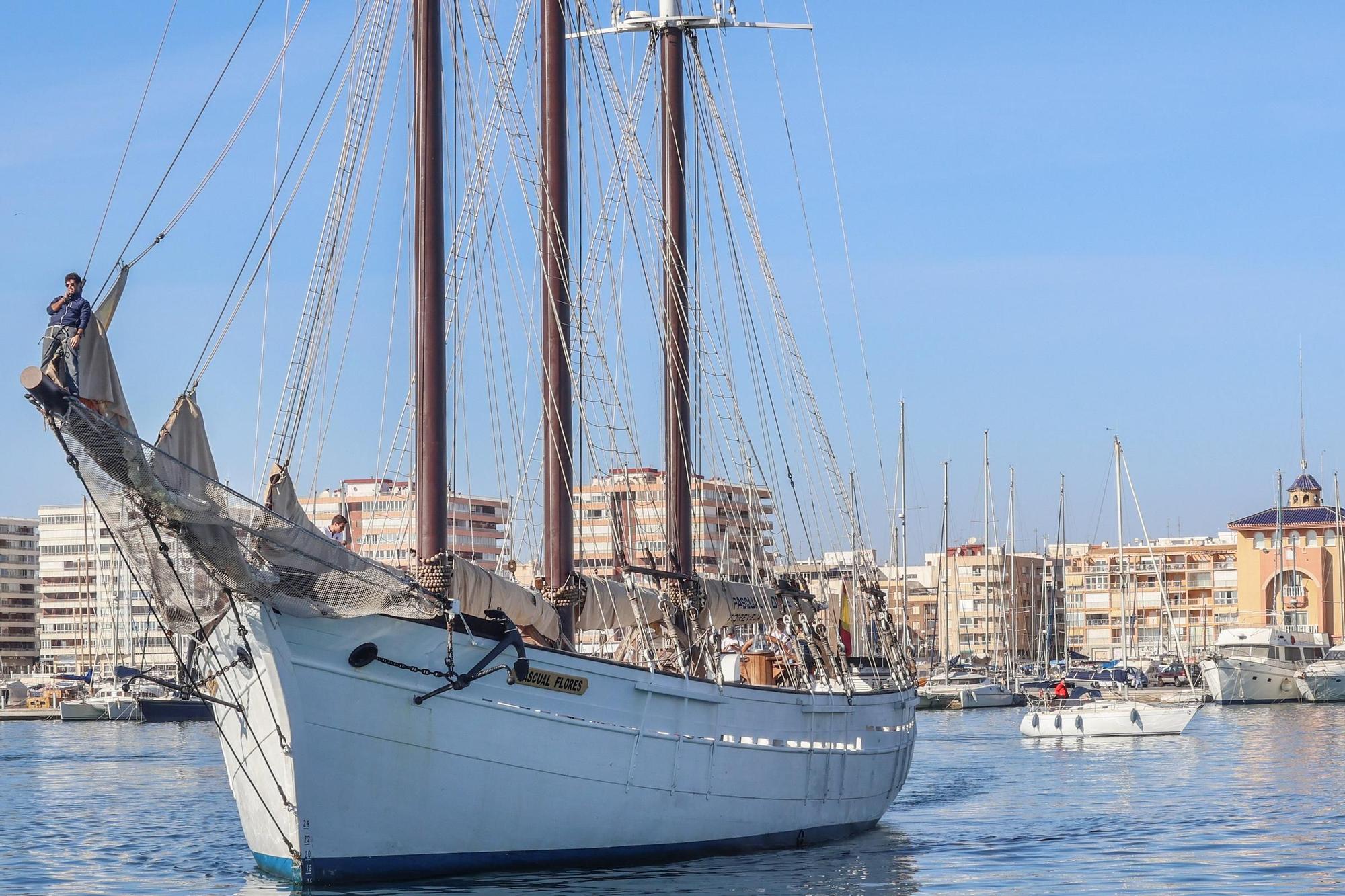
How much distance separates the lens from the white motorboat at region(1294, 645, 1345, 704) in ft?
367

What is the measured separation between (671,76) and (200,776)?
96.4 feet

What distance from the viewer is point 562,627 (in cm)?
2755

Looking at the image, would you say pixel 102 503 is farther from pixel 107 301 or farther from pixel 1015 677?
pixel 1015 677

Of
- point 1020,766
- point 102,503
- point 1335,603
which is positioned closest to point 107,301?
point 102,503

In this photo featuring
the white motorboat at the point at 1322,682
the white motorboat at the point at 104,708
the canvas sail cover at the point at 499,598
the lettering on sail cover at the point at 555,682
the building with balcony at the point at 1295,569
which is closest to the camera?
the lettering on sail cover at the point at 555,682

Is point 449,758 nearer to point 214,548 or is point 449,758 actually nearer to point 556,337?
point 214,548

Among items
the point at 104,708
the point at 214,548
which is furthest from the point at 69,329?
the point at 104,708

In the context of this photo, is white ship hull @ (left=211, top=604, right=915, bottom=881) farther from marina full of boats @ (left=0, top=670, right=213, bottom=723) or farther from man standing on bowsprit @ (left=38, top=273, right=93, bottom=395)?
marina full of boats @ (left=0, top=670, right=213, bottom=723)

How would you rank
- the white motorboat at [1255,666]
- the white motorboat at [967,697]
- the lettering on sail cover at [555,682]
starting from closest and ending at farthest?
1. the lettering on sail cover at [555,682]
2. the white motorboat at [1255,666]
3. the white motorboat at [967,697]

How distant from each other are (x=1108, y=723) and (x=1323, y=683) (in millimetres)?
46312

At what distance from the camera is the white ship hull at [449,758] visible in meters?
22.2

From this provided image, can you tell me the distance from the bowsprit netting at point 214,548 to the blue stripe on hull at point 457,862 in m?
3.45

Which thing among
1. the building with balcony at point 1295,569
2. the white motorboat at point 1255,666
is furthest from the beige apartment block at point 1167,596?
the white motorboat at point 1255,666

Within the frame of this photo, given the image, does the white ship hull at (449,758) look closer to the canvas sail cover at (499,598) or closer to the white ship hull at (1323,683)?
the canvas sail cover at (499,598)
